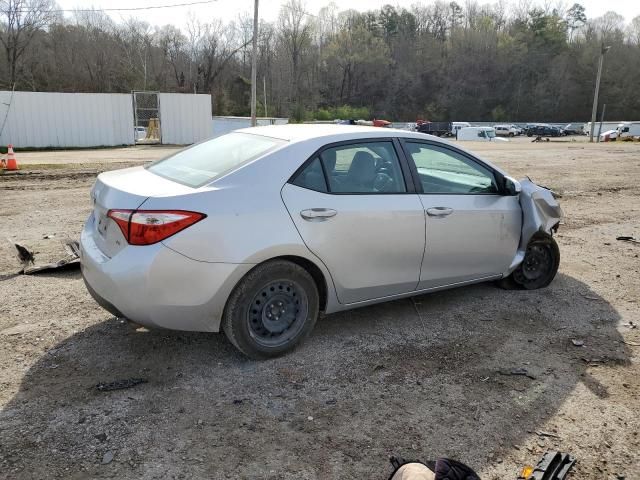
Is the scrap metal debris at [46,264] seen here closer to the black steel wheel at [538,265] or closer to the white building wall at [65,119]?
the black steel wheel at [538,265]

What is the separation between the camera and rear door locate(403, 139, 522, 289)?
171 inches

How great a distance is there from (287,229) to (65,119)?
80.1 ft

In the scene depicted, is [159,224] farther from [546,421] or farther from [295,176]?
[546,421]

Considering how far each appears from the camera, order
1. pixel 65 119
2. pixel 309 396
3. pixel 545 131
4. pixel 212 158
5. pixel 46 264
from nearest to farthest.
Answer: pixel 309 396
pixel 212 158
pixel 46 264
pixel 65 119
pixel 545 131

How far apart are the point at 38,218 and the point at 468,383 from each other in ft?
23.3

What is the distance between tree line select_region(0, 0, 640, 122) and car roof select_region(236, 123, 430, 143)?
198ft

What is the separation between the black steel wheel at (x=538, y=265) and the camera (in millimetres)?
5344

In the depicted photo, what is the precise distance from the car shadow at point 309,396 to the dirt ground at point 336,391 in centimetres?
1

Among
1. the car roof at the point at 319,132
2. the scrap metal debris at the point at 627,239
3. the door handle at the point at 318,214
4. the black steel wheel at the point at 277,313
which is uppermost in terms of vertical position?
the car roof at the point at 319,132

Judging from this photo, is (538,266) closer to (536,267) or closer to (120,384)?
(536,267)

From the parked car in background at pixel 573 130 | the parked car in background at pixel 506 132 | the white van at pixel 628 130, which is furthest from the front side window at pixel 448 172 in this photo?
the parked car in background at pixel 573 130

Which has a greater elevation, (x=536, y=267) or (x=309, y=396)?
(x=536, y=267)

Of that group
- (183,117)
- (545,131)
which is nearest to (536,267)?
(183,117)

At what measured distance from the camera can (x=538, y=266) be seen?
545cm
